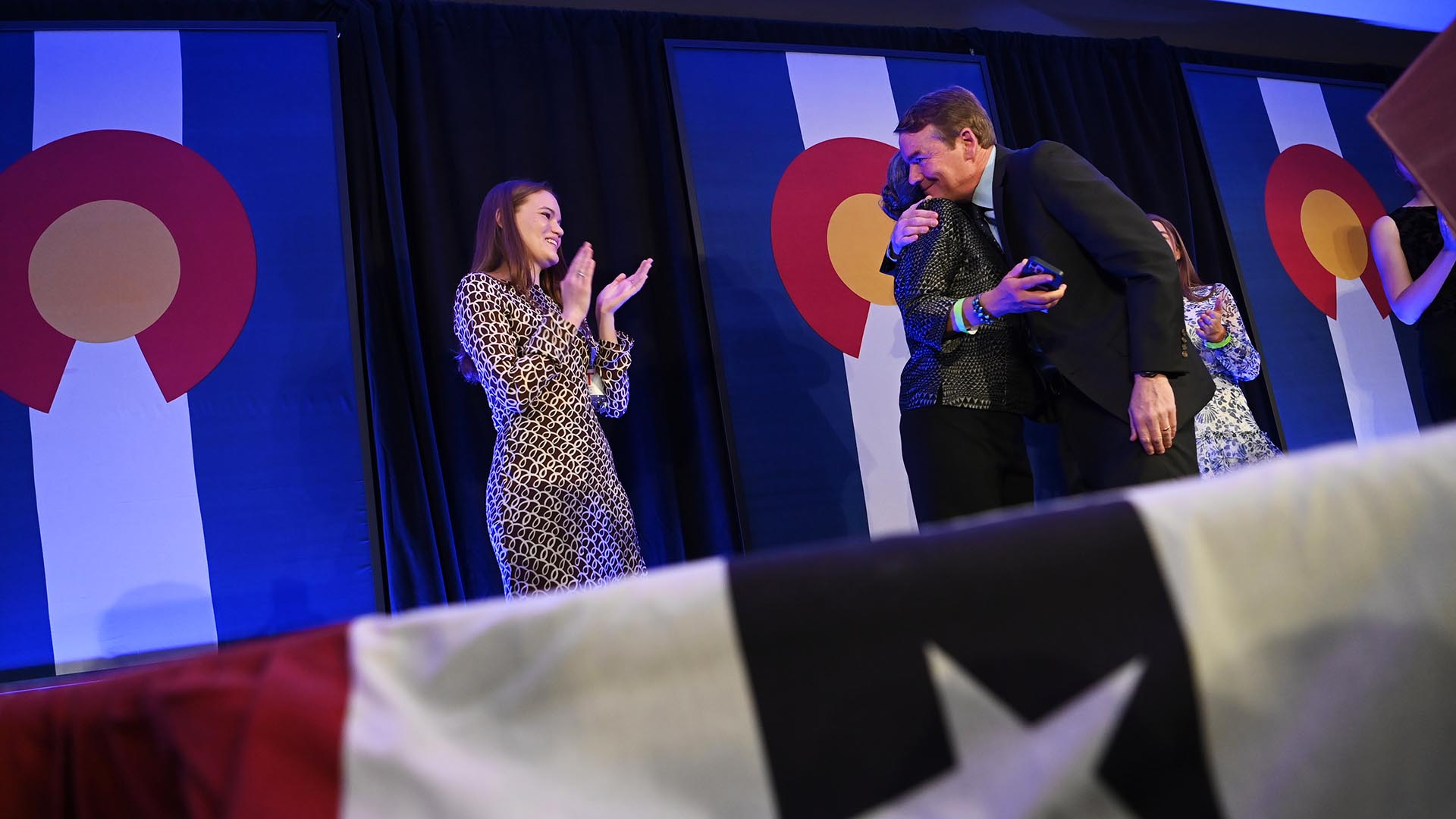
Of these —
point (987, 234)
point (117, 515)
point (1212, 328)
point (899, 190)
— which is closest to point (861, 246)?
point (1212, 328)

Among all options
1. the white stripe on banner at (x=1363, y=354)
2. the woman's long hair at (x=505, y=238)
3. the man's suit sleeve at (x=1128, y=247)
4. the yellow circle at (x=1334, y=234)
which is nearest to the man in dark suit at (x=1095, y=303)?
the man's suit sleeve at (x=1128, y=247)

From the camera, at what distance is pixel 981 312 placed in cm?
214

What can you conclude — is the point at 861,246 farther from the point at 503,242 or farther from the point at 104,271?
the point at 104,271

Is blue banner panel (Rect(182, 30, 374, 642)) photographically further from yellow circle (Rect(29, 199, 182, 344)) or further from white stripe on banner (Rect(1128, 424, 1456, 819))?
white stripe on banner (Rect(1128, 424, 1456, 819))

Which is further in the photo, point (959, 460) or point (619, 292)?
point (619, 292)

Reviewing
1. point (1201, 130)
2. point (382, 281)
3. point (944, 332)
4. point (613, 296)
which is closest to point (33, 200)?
point (382, 281)

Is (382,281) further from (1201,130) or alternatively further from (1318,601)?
(1201,130)

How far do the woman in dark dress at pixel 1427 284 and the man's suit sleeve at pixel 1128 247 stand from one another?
159 centimetres

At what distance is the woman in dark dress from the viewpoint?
3.03 metres

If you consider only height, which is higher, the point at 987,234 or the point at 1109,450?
the point at 987,234

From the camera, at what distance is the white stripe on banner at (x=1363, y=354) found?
4621mm

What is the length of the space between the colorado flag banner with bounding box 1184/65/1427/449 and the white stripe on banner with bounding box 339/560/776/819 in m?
4.73

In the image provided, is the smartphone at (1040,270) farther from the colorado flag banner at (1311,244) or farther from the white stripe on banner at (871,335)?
the colorado flag banner at (1311,244)

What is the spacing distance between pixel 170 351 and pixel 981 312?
2469 mm
